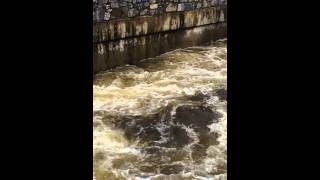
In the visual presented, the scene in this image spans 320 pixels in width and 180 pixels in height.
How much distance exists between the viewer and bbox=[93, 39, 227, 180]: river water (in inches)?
190

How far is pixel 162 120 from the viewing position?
6.25 metres


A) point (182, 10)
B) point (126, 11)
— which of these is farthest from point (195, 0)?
point (126, 11)

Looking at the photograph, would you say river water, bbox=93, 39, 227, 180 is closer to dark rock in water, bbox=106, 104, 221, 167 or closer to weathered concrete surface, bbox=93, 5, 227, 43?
dark rock in water, bbox=106, 104, 221, 167

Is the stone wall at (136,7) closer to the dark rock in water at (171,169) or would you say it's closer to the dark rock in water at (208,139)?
the dark rock in water at (208,139)

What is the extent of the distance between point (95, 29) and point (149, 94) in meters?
1.76

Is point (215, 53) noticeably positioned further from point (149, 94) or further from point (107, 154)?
point (107, 154)

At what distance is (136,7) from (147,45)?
0.92 metres

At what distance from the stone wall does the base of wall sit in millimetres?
513

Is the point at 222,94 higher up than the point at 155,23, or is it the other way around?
the point at 155,23

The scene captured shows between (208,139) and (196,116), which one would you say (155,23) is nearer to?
(196,116)

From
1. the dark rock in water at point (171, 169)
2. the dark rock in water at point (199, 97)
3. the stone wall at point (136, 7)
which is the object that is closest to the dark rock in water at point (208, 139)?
the dark rock in water at point (171, 169)

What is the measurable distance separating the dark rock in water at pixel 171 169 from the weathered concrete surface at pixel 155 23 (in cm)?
394

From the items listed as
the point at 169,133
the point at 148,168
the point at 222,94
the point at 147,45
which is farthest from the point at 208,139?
the point at 147,45

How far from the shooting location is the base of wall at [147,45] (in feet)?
27.2
